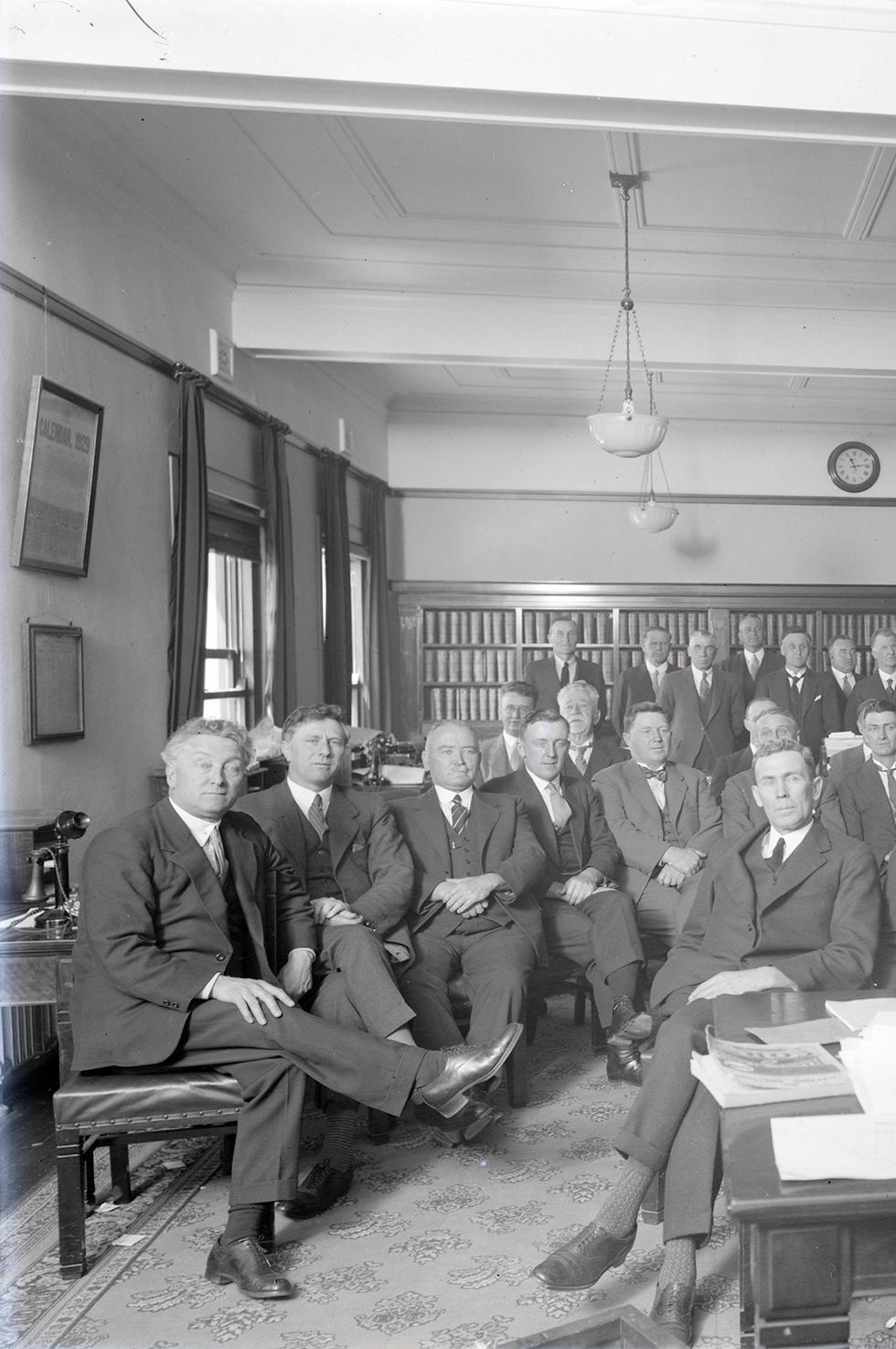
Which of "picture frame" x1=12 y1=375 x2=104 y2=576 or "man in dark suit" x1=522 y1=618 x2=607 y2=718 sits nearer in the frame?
"picture frame" x1=12 y1=375 x2=104 y2=576

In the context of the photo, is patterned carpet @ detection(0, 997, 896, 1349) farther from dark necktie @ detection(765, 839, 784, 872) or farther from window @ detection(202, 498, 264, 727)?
window @ detection(202, 498, 264, 727)

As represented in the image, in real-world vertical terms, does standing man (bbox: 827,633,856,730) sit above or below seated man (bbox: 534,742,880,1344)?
above

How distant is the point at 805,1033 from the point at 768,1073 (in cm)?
29

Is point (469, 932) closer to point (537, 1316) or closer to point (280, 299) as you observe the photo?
point (537, 1316)

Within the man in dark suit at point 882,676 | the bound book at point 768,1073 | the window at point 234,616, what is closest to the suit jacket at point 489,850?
the bound book at point 768,1073

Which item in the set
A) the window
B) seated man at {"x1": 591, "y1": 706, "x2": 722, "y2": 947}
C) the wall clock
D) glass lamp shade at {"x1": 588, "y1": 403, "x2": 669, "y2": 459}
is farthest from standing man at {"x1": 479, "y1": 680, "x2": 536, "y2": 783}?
the wall clock

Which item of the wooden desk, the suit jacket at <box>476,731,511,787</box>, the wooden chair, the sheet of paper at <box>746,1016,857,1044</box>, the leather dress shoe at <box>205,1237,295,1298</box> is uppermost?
the suit jacket at <box>476,731,511,787</box>

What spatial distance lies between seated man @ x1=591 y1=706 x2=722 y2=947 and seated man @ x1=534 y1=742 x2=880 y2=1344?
1.20 meters

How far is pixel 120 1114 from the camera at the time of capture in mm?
2664

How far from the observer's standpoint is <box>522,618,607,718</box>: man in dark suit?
8.18 m

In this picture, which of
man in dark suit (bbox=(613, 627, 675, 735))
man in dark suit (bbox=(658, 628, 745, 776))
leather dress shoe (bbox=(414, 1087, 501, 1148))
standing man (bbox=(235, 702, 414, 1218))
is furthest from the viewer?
man in dark suit (bbox=(613, 627, 675, 735))

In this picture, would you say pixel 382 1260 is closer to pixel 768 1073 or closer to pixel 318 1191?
pixel 318 1191

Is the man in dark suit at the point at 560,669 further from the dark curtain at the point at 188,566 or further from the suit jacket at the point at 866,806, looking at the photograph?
the suit jacket at the point at 866,806

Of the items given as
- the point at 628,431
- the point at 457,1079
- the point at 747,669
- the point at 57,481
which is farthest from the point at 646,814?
the point at 747,669
